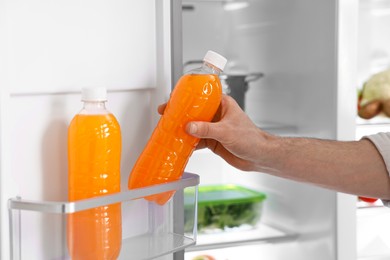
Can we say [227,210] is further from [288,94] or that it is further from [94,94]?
[94,94]

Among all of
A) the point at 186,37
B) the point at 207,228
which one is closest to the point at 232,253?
the point at 207,228

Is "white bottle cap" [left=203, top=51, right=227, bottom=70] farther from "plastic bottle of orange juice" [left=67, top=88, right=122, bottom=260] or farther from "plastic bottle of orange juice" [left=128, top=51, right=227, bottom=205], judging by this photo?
"plastic bottle of orange juice" [left=67, top=88, right=122, bottom=260]

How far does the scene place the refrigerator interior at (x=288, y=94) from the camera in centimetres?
162

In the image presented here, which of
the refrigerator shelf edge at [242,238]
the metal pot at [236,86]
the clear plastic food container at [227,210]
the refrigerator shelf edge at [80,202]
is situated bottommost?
the refrigerator shelf edge at [242,238]

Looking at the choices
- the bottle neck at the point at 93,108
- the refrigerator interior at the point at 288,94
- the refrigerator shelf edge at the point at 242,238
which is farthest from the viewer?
the refrigerator shelf edge at the point at 242,238

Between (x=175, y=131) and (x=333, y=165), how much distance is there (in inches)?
19.7

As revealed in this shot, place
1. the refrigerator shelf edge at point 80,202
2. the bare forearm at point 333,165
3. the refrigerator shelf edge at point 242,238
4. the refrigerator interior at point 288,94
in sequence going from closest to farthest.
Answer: the refrigerator shelf edge at point 80,202, the bare forearm at point 333,165, the refrigerator interior at point 288,94, the refrigerator shelf edge at point 242,238

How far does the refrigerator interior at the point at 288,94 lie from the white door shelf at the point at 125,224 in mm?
687

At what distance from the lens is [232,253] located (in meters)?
Result: 1.80

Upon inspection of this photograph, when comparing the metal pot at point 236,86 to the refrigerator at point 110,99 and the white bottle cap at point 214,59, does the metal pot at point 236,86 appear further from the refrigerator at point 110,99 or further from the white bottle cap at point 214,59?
the white bottle cap at point 214,59

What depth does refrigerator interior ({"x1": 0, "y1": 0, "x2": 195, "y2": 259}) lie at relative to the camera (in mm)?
872

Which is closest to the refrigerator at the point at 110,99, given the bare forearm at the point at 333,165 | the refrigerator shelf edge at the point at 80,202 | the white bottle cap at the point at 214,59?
the refrigerator shelf edge at the point at 80,202

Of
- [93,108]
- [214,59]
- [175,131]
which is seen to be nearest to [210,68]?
[214,59]

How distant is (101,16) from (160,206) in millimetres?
360
